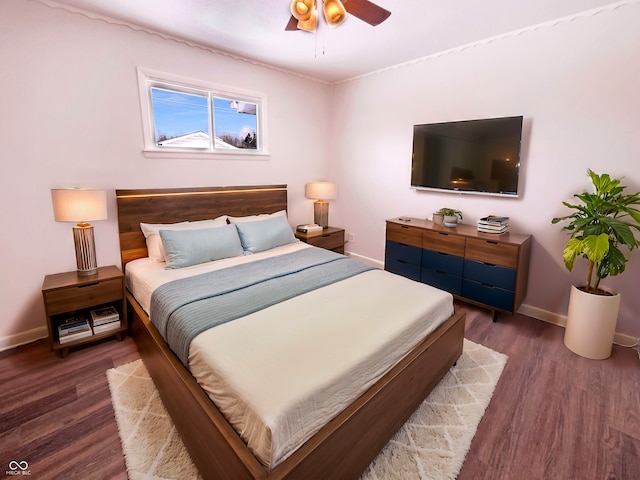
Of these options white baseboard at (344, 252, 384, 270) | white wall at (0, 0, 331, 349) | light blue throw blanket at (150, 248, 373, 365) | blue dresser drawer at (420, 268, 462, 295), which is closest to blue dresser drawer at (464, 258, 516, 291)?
blue dresser drawer at (420, 268, 462, 295)

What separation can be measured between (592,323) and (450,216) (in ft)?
4.82

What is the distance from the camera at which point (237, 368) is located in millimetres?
1411

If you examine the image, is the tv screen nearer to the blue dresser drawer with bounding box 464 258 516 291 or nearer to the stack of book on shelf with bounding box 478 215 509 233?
the stack of book on shelf with bounding box 478 215 509 233

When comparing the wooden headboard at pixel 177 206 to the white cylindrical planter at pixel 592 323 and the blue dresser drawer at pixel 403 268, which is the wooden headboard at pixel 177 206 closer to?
the blue dresser drawer at pixel 403 268

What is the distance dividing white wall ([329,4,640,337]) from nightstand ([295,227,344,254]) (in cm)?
78

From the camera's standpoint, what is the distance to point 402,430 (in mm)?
1795

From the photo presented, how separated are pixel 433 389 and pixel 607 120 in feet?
8.30

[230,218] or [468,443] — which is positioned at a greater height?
[230,218]

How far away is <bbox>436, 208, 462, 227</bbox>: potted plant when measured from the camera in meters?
3.33

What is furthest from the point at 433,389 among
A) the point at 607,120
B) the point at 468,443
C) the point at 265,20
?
the point at 265,20

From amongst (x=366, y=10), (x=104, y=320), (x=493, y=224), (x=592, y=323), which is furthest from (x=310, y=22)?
(x=592, y=323)

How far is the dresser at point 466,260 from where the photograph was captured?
2820 millimetres

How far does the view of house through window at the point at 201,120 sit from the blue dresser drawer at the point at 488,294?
292cm

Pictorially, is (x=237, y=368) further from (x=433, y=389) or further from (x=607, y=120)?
(x=607, y=120)
